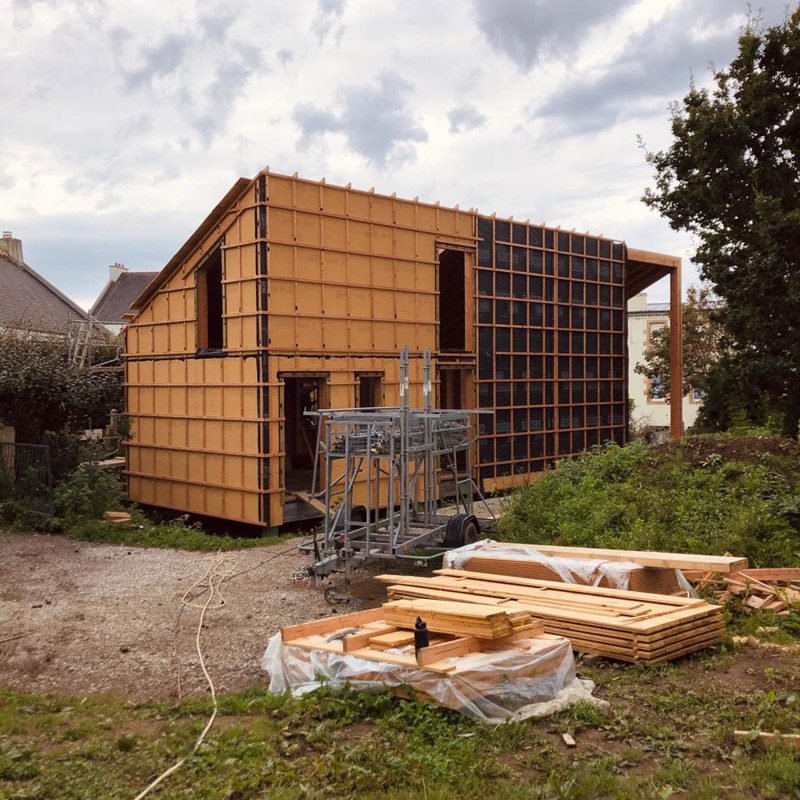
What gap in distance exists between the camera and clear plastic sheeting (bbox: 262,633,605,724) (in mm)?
6219

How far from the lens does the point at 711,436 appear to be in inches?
587

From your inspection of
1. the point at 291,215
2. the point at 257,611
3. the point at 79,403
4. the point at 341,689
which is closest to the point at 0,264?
the point at 79,403

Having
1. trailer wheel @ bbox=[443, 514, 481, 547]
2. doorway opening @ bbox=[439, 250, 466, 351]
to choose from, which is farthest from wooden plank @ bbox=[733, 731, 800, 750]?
doorway opening @ bbox=[439, 250, 466, 351]

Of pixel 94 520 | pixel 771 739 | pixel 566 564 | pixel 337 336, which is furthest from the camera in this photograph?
pixel 337 336

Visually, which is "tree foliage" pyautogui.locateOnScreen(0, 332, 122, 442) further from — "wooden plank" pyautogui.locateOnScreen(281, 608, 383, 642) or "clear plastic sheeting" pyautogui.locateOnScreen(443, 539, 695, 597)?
"wooden plank" pyautogui.locateOnScreen(281, 608, 383, 642)

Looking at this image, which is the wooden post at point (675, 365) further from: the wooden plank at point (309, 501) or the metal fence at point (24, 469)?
the metal fence at point (24, 469)

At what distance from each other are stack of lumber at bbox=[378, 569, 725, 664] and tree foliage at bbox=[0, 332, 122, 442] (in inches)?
454

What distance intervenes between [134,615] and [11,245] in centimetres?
2991

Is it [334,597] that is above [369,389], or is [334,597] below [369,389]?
below

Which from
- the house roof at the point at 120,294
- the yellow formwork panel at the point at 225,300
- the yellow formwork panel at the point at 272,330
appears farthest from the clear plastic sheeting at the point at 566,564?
the house roof at the point at 120,294

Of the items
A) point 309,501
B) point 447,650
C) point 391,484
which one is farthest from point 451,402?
point 447,650

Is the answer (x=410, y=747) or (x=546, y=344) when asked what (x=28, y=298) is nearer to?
(x=546, y=344)

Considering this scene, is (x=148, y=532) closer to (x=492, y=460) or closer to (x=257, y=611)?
(x=257, y=611)

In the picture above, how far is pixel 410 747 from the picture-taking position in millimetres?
5699
